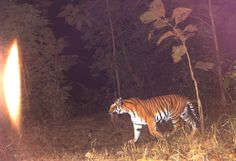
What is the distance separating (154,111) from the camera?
31.8 feet

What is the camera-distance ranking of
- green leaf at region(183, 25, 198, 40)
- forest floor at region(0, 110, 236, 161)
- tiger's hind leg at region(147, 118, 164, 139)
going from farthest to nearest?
tiger's hind leg at region(147, 118, 164, 139) < green leaf at region(183, 25, 198, 40) < forest floor at region(0, 110, 236, 161)

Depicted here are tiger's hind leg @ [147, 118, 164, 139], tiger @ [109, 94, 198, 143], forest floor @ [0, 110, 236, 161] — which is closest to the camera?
forest floor @ [0, 110, 236, 161]

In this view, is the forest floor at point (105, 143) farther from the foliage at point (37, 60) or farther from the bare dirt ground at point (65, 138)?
the foliage at point (37, 60)

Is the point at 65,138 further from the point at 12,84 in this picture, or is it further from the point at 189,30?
the point at 189,30

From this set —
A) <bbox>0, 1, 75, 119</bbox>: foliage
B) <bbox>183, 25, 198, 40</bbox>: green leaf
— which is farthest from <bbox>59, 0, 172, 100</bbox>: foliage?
<bbox>183, 25, 198, 40</bbox>: green leaf

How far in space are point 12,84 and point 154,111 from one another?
178 inches

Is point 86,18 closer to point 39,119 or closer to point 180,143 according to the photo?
point 39,119

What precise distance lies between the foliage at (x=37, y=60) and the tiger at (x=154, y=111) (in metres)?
3.76

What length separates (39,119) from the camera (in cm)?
1299

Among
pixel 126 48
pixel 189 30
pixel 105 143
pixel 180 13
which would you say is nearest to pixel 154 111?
pixel 105 143

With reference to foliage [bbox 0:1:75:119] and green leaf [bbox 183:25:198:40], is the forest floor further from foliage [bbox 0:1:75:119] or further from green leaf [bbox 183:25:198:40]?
green leaf [bbox 183:25:198:40]

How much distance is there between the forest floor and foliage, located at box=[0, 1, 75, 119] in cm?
89

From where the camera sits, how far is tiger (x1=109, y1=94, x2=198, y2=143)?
367 inches

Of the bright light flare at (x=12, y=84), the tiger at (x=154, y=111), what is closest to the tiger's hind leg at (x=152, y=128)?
the tiger at (x=154, y=111)
